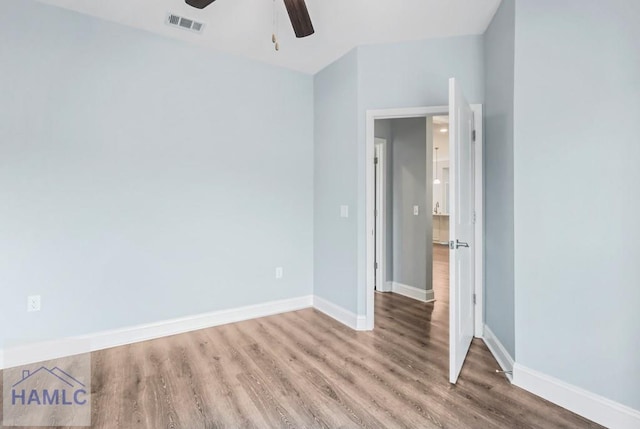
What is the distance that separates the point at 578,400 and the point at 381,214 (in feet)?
9.39

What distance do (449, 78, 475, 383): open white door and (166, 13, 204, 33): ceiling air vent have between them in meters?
2.16

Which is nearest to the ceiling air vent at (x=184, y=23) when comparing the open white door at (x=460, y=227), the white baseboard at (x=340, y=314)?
the open white door at (x=460, y=227)

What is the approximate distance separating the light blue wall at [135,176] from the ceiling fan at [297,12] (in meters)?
1.14

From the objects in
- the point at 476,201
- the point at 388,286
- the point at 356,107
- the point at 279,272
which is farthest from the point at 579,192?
the point at 388,286

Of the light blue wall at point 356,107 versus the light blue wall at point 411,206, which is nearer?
the light blue wall at point 356,107

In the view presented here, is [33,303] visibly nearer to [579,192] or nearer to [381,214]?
[381,214]

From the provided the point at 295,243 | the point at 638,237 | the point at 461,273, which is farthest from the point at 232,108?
the point at 638,237

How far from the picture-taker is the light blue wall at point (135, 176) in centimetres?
242

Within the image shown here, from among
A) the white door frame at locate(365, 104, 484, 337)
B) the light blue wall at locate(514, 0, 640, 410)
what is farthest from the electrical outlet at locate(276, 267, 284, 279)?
the light blue wall at locate(514, 0, 640, 410)

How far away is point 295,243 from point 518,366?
7.86 ft

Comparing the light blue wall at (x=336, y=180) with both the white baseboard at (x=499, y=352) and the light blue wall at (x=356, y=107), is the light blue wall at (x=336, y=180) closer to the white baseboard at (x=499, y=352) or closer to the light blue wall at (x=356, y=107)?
the light blue wall at (x=356, y=107)

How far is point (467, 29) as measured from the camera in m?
2.74

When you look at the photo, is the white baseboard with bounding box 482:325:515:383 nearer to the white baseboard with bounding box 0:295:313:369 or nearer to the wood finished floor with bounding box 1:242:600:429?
the wood finished floor with bounding box 1:242:600:429

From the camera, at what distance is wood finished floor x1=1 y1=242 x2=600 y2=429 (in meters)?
1.81
